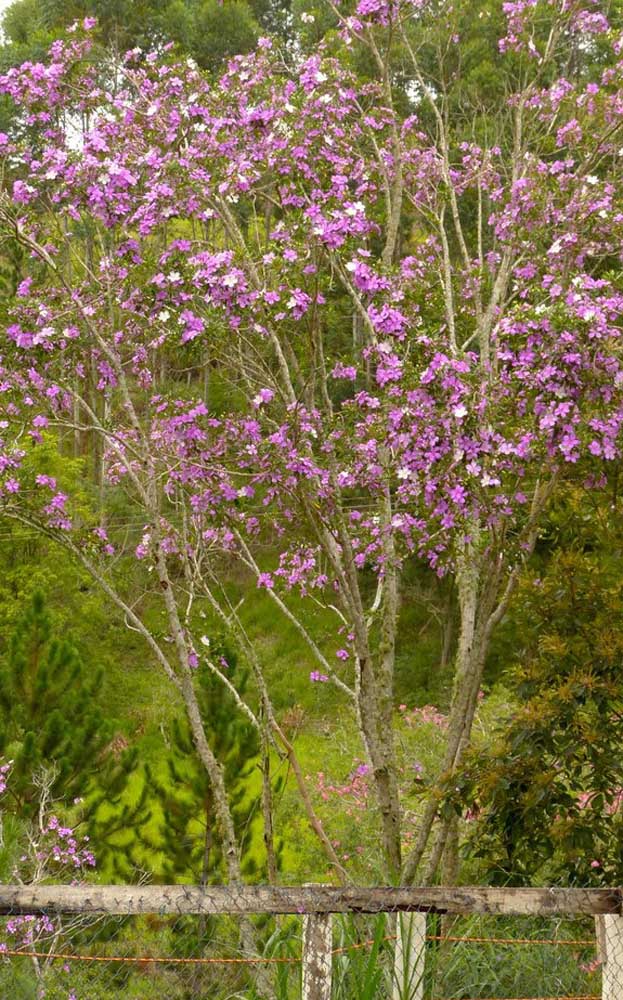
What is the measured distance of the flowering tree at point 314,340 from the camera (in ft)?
18.0

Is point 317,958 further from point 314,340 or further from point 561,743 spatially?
point 314,340

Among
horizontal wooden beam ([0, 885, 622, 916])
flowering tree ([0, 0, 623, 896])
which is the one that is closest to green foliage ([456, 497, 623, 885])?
flowering tree ([0, 0, 623, 896])

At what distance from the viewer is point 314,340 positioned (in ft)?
21.5

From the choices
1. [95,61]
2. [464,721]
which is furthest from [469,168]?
Result: [464,721]

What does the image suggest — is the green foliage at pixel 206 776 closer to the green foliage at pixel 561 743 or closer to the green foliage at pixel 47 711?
the green foliage at pixel 47 711

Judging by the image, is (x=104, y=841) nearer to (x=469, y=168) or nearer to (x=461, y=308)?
(x=461, y=308)

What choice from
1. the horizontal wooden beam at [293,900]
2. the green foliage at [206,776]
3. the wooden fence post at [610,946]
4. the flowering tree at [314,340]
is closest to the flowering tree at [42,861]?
the green foliage at [206,776]

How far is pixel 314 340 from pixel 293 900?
12.6 feet

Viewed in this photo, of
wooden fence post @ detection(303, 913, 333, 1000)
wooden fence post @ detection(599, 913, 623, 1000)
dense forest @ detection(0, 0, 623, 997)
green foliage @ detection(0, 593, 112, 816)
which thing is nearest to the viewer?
wooden fence post @ detection(303, 913, 333, 1000)

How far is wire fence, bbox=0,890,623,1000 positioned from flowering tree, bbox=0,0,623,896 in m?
0.62

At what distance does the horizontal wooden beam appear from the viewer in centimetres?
337

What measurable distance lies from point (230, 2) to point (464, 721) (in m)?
27.2

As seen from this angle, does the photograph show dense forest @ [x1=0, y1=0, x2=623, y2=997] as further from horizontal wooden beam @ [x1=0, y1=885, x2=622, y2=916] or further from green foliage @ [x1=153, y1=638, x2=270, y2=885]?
horizontal wooden beam @ [x1=0, y1=885, x2=622, y2=916]

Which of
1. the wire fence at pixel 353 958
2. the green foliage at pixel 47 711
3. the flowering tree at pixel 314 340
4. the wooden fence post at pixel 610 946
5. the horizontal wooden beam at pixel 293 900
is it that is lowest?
the wire fence at pixel 353 958
